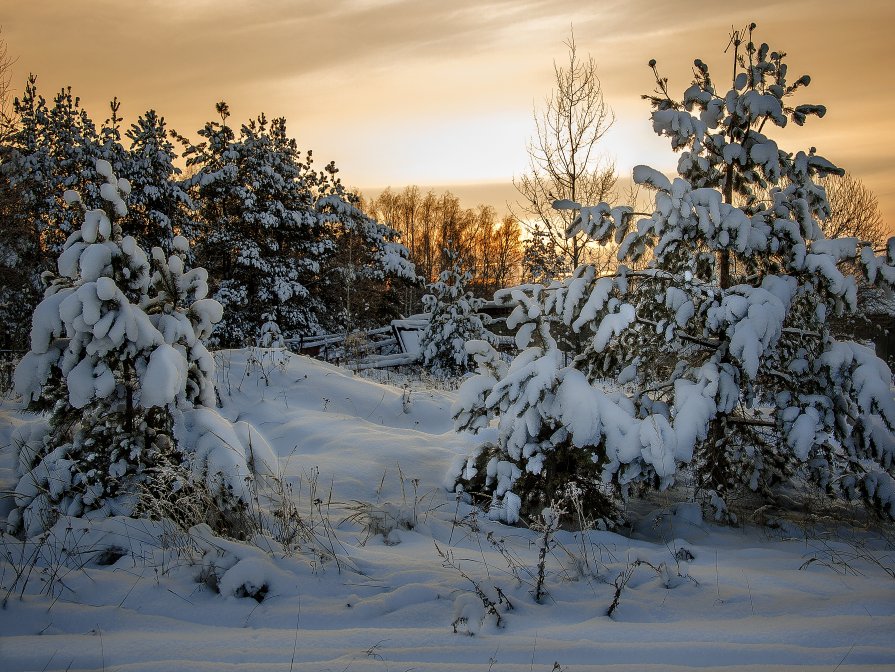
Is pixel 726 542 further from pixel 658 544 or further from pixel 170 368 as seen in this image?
→ pixel 170 368

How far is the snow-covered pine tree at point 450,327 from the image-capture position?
13852 millimetres

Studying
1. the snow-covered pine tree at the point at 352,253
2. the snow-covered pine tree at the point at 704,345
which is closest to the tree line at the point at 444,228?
the snow-covered pine tree at the point at 352,253

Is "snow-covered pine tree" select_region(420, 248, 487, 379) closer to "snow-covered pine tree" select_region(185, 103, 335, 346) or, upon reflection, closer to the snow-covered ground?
"snow-covered pine tree" select_region(185, 103, 335, 346)

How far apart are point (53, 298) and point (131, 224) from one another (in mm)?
18263

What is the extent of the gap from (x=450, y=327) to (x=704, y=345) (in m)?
9.82

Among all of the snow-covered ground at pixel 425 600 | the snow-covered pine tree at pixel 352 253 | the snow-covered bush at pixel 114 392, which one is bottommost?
the snow-covered ground at pixel 425 600

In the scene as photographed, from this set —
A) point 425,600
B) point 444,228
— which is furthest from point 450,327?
point 444,228

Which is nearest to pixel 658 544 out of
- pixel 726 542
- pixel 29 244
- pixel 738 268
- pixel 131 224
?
pixel 726 542

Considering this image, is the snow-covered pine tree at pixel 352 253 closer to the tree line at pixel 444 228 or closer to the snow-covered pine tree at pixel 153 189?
the snow-covered pine tree at pixel 153 189

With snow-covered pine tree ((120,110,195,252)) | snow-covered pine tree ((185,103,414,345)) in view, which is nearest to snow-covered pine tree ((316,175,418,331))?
snow-covered pine tree ((185,103,414,345))

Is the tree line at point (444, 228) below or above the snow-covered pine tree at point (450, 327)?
above

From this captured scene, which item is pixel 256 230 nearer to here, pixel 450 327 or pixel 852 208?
pixel 450 327

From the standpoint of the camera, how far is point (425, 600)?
258 cm

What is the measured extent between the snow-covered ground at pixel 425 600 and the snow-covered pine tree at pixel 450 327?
9876 millimetres
